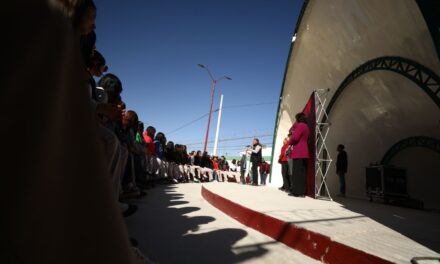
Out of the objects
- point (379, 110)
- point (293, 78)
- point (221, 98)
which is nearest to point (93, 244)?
Answer: point (379, 110)

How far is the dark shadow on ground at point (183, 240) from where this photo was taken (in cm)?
179

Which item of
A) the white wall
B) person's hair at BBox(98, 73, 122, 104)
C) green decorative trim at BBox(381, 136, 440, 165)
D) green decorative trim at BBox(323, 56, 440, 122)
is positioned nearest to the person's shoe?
person's hair at BBox(98, 73, 122, 104)

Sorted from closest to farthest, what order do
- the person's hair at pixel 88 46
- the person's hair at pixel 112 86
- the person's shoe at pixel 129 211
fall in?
the person's hair at pixel 88 46 < the person's shoe at pixel 129 211 < the person's hair at pixel 112 86

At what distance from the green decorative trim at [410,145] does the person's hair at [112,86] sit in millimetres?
8557

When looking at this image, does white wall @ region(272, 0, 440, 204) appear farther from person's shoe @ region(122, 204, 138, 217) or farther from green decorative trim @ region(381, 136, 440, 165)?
person's shoe @ region(122, 204, 138, 217)

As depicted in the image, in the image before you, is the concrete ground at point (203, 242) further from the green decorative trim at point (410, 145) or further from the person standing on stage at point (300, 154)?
the green decorative trim at point (410, 145)

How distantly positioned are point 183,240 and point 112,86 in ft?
7.48

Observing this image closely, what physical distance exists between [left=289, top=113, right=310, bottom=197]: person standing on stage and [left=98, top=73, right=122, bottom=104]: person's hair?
3.62 meters

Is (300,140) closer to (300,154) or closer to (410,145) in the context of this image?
(300,154)

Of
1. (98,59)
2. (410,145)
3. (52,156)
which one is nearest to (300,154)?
(98,59)

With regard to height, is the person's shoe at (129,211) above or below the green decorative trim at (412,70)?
below

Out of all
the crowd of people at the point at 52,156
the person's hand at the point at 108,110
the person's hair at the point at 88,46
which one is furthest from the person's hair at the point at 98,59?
the crowd of people at the point at 52,156

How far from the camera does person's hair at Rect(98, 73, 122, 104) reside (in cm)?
340

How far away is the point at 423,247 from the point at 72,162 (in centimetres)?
259
